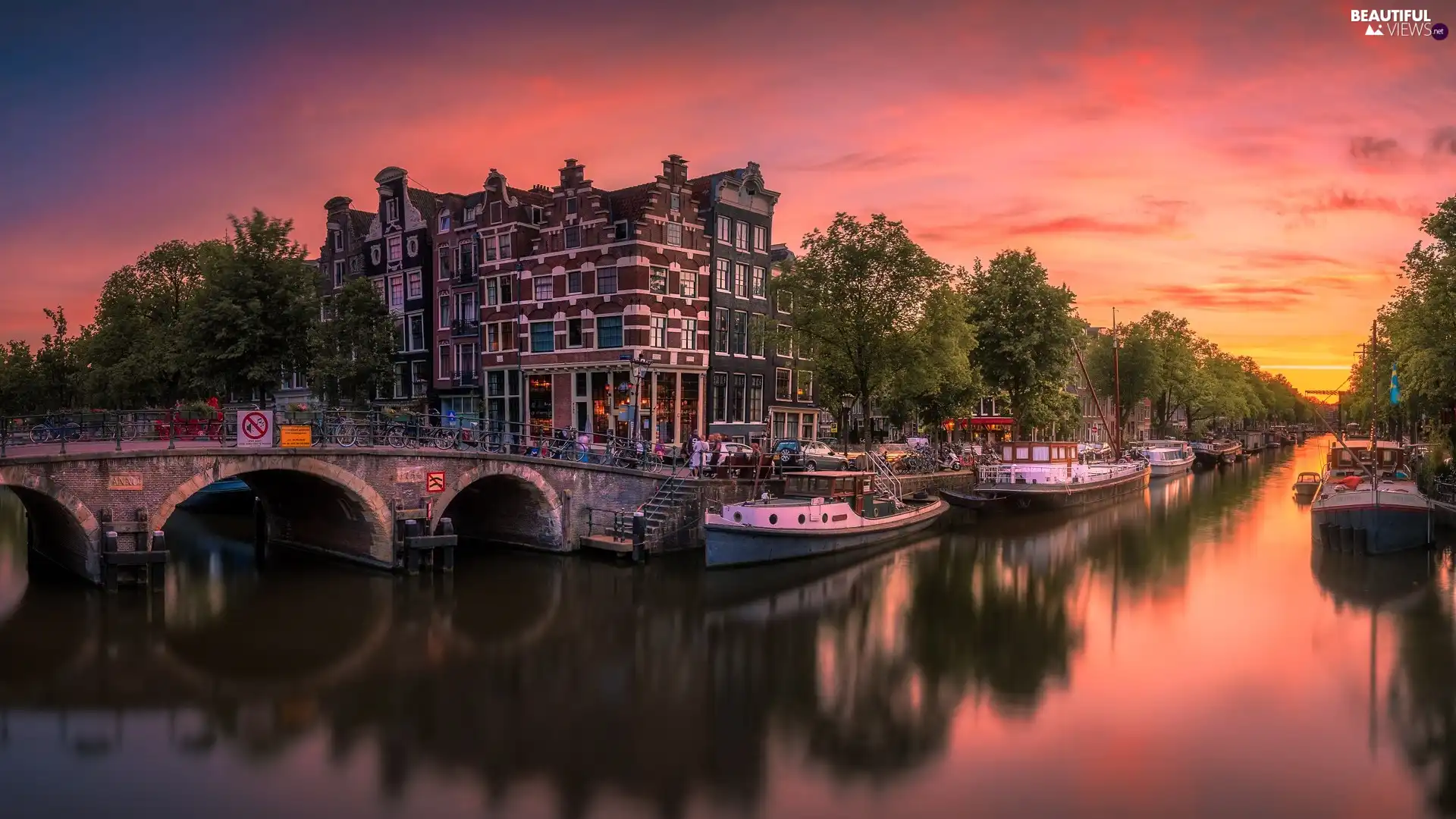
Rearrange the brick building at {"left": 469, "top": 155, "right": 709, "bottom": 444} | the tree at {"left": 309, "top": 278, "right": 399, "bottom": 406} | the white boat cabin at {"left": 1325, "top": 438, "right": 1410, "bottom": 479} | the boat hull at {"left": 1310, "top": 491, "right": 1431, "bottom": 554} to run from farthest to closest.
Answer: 1. the tree at {"left": 309, "top": 278, "right": 399, "bottom": 406}
2. the brick building at {"left": 469, "top": 155, "right": 709, "bottom": 444}
3. the white boat cabin at {"left": 1325, "top": 438, "right": 1410, "bottom": 479}
4. the boat hull at {"left": 1310, "top": 491, "right": 1431, "bottom": 554}

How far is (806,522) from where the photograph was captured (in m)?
32.9

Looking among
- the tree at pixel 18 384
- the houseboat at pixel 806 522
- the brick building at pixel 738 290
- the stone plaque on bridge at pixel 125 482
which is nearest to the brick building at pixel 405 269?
the brick building at pixel 738 290

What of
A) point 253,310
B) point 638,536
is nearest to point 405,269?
point 253,310

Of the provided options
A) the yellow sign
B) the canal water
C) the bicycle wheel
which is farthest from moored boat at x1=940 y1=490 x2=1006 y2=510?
the yellow sign

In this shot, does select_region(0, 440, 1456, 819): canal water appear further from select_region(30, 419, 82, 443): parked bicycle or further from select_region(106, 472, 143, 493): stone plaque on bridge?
select_region(30, 419, 82, 443): parked bicycle

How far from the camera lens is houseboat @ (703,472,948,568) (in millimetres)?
31297

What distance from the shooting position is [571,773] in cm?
1527

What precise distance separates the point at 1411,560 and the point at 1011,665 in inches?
832

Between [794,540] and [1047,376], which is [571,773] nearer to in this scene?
[794,540]

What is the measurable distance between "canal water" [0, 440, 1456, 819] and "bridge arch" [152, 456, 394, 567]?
128 cm

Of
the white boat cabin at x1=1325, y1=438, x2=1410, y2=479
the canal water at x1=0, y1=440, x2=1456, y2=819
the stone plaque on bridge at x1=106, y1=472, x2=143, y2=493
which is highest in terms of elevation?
the stone plaque on bridge at x1=106, y1=472, x2=143, y2=493

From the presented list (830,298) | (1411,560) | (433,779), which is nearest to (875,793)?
(433,779)

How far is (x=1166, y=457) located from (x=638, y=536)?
62286mm

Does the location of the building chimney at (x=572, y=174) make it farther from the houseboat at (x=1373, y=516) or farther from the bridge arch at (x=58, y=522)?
the houseboat at (x=1373, y=516)
